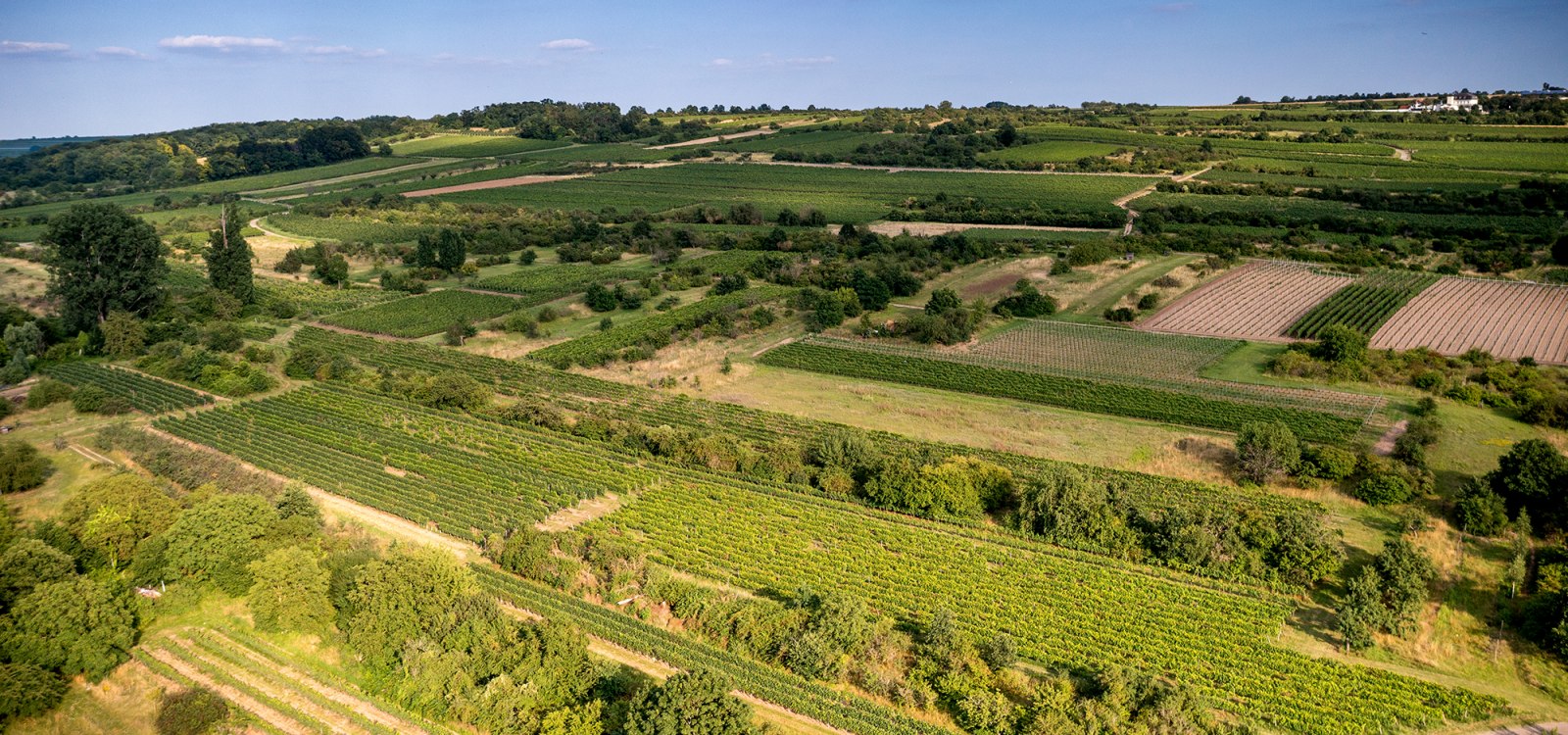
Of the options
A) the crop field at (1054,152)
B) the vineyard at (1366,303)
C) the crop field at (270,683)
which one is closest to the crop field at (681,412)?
the crop field at (270,683)

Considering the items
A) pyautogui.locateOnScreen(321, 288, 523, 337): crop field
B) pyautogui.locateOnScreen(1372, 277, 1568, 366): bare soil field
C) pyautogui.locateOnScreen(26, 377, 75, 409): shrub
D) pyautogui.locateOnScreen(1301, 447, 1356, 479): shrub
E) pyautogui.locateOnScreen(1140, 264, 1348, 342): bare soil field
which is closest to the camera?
pyautogui.locateOnScreen(1301, 447, 1356, 479): shrub

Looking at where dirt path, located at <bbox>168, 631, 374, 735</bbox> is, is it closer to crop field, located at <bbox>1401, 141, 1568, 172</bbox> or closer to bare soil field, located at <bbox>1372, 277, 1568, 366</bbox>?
bare soil field, located at <bbox>1372, 277, 1568, 366</bbox>

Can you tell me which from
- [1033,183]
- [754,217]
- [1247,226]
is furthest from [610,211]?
[1247,226]

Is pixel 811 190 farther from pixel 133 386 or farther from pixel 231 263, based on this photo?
pixel 133 386

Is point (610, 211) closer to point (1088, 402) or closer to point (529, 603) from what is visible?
point (1088, 402)

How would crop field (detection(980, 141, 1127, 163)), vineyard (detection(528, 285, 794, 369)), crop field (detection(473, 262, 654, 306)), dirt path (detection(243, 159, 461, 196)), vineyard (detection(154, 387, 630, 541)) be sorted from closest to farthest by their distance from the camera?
vineyard (detection(154, 387, 630, 541)) < vineyard (detection(528, 285, 794, 369)) < crop field (detection(473, 262, 654, 306)) < crop field (detection(980, 141, 1127, 163)) < dirt path (detection(243, 159, 461, 196))

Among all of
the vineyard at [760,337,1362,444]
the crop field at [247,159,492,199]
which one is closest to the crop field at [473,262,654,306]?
the vineyard at [760,337,1362,444]
